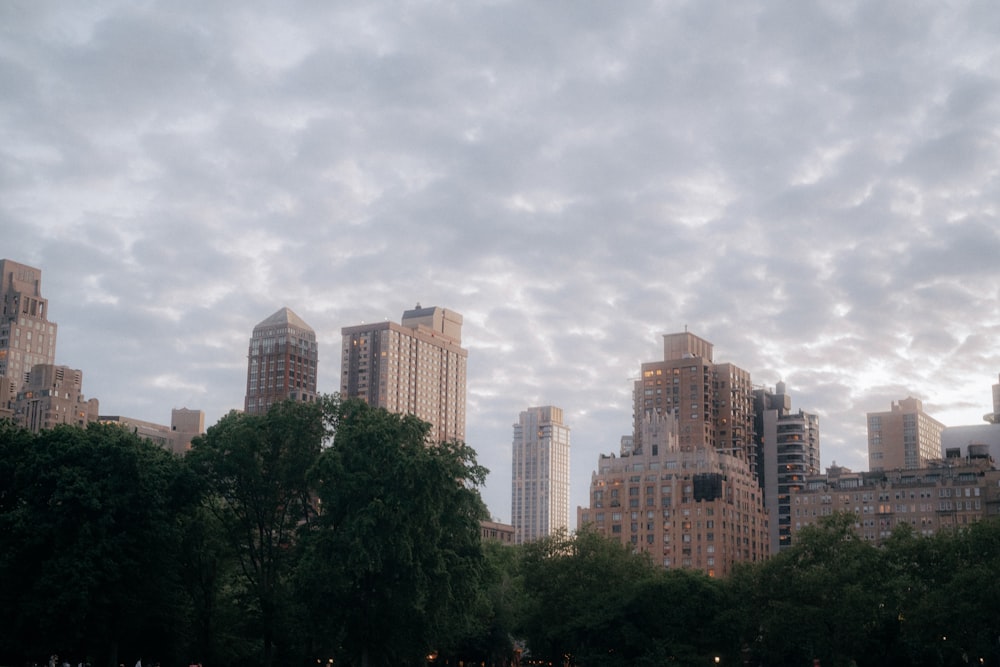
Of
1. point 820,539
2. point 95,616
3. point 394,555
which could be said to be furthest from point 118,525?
point 820,539

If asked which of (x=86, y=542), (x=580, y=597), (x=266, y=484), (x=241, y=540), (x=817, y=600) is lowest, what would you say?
(x=580, y=597)

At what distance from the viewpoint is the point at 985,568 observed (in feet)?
301

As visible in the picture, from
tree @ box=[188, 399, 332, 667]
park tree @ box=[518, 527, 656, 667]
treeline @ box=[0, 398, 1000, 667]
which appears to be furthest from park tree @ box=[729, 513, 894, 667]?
tree @ box=[188, 399, 332, 667]

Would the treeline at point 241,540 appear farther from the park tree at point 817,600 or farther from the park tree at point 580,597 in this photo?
the park tree at point 817,600

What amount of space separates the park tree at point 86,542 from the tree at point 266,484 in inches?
130

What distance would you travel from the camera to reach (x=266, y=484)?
286 feet

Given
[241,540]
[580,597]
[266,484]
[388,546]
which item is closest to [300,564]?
[388,546]

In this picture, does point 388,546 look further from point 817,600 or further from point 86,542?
point 817,600

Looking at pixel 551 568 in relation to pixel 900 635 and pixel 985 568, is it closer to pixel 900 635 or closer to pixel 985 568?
pixel 900 635

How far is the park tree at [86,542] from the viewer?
75.7m

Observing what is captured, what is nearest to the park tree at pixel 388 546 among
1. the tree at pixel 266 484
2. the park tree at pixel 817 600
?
the tree at pixel 266 484

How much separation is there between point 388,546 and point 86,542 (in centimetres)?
2061

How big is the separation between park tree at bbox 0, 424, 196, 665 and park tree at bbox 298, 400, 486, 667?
11.0 metres

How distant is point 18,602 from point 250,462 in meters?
18.4
